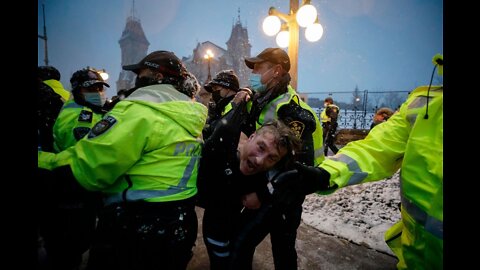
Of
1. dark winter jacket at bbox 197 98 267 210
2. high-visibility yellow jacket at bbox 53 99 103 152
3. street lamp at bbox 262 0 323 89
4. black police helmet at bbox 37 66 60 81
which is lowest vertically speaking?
dark winter jacket at bbox 197 98 267 210

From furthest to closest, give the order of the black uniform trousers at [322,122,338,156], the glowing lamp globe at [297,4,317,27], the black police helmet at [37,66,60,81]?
the black uniform trousers at [322,122,338,156] → the glowing lamp globe at [297,4,317,27] → the black police helmet at [37,66,60,81]

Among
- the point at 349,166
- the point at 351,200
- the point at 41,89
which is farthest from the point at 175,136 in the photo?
the point at 351,200

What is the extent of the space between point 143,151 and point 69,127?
57.0 inches

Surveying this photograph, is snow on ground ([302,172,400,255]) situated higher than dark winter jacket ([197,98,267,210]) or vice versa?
dark winter jacket ([197,98,267,210])

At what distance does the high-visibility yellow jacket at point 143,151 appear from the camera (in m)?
1.23

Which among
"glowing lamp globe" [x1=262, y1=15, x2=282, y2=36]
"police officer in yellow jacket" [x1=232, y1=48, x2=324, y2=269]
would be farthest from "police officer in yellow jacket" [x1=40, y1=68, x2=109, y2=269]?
"glowing lamp globe" [x1=262, y1=15, x2=282, y2=36]

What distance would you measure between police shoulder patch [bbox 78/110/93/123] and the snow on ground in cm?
376

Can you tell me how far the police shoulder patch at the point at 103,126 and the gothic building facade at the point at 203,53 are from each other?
47121 millimetres

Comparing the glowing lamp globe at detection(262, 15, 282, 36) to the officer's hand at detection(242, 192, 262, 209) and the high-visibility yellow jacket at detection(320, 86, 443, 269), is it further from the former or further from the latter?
the officer's hand at detection(242, 192, 262, 209)

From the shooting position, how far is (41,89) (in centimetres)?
230

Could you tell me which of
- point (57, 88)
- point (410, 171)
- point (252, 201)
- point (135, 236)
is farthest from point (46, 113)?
point (410, 171)

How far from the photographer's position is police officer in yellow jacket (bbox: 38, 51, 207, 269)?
124cm
